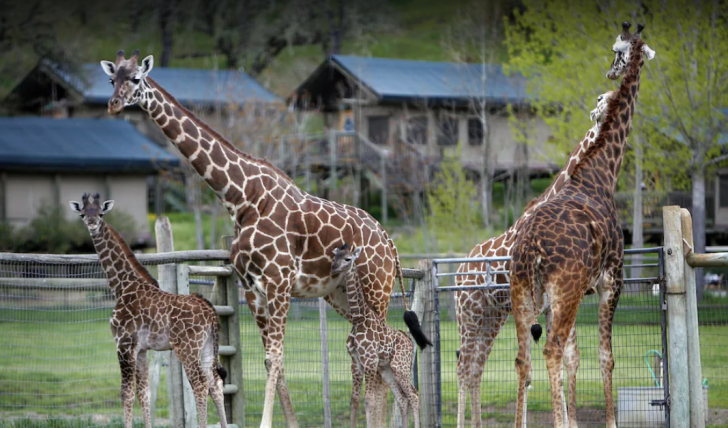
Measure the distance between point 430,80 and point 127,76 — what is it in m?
28.8

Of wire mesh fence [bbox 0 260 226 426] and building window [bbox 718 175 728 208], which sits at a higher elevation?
building window [bbox 718 175 728 208]

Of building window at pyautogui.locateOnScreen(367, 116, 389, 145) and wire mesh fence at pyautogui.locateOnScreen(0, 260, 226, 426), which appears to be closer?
wire mesh fence at pyautogui.locateOnScreen(0, 260, 226, 426)

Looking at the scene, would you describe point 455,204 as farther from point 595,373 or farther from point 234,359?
point 234,359

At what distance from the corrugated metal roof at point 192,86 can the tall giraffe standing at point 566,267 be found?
75.6 ft

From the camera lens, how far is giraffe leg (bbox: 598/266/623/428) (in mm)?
7680

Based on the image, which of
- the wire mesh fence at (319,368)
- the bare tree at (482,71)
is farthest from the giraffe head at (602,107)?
the bare tree at (482,71)

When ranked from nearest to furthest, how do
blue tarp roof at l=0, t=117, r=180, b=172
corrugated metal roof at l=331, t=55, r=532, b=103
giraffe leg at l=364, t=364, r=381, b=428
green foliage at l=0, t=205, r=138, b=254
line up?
giraffe leg at l=364, t=364, r=381, b=428 → green foliage at l=0, t=205, r=138, b=254 → blue tarp roof at l=0, t=117, r=180, b=172 → corrugated metal roof at l=331, t=55, r=532, b=103

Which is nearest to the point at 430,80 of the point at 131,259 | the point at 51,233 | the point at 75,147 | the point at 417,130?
the point at 417,130

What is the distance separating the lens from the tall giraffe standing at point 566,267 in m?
7.03

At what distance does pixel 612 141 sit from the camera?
8266mm

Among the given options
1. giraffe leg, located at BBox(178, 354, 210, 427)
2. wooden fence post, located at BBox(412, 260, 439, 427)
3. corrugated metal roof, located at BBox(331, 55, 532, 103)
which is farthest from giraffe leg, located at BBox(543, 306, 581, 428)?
corrugated metal roof, located at BBox(331, 55, 532, 103)

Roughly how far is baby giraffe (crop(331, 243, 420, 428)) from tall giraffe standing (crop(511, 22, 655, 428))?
1.31m

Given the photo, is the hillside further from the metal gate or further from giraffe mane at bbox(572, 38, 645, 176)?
giraffe mane at bbox(572, 38, 645, 176)

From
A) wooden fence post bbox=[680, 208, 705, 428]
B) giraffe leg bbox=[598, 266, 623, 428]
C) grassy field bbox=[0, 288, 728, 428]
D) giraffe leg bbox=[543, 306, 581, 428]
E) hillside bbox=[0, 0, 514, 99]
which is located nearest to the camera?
giraffe leg bbox=[543, 306, 581, 428]
